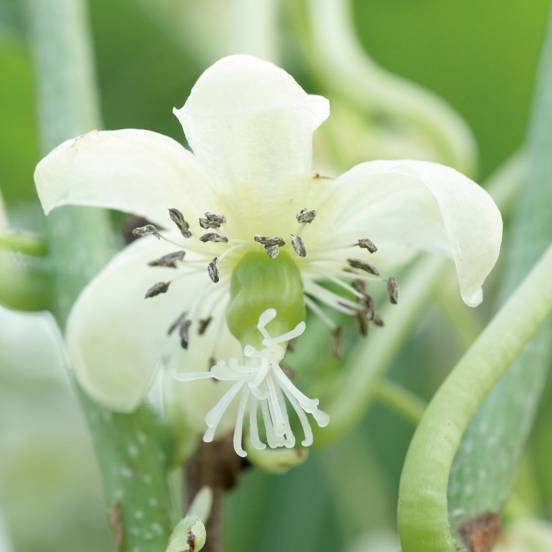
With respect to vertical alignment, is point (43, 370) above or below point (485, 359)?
below

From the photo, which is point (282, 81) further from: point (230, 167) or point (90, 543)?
point (90, 543)

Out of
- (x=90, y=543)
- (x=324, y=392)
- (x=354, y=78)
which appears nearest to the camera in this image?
(x=324, y=392)

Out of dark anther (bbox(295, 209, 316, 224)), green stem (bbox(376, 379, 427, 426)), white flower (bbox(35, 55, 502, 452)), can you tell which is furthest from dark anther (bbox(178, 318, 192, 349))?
green stem (bbox(376, 379, 427, 426))

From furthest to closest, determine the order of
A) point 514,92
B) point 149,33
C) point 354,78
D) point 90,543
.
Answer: point 90,543 → point 149,33 → point 514,92 → point 354,78

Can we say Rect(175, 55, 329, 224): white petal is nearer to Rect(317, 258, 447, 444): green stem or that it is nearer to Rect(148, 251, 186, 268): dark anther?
Rect(148, 251, 186, 268): dark anther

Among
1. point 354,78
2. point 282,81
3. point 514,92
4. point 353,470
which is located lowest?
point 353,470

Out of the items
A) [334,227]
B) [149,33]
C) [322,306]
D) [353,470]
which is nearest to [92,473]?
[353,470]

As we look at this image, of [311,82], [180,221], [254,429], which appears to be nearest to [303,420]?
[254,429]
